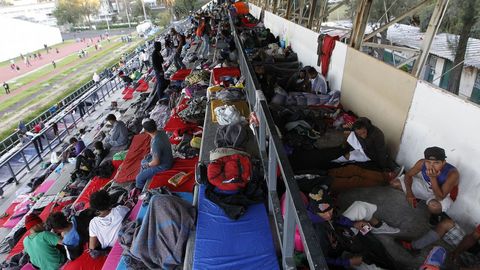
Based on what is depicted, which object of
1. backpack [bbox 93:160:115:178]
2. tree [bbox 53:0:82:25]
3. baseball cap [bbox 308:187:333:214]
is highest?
baseball cap [bbox 308:187:333:214]

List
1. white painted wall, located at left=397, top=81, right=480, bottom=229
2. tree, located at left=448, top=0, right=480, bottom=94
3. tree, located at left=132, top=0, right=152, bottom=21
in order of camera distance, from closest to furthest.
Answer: white painted wall, located at left=397, top=81, right=480, bottom=229
tree, located at left=448, top=0, right=480, bottom=94
tree, located at left=132, top=0, right=152, bottom=21

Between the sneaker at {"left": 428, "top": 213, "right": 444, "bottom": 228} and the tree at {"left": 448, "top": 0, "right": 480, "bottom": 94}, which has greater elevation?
the tree at {"left": 448, "top": 0, "right": 480, "bottom": 94}

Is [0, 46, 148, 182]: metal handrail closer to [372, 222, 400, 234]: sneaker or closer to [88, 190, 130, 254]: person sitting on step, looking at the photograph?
[88, 190, 130, 254]: person sitting on step

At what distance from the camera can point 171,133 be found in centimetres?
685

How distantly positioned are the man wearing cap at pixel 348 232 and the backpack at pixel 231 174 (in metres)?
0.89

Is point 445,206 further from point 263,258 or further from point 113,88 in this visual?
point 113,88

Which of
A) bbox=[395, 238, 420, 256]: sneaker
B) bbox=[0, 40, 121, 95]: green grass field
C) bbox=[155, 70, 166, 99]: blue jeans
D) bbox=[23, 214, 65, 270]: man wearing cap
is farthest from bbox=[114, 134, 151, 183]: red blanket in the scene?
bbox=[0, 40, 121, 95]: green grass field

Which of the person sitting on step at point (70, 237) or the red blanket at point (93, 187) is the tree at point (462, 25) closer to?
the person sitting on step at point (70, 237)

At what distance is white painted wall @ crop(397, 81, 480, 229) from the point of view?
11.5 feet

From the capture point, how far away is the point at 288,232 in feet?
7.68

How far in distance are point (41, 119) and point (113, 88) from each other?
5.02 meters

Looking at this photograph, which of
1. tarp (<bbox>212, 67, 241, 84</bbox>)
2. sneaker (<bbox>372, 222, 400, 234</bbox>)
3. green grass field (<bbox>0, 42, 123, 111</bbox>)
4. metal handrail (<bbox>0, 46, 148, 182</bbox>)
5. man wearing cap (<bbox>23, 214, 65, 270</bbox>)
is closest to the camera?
sneaker (<bbox>372, 222, 400, 234</bbox>)

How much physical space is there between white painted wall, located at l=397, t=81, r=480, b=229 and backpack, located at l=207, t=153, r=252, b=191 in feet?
8.44

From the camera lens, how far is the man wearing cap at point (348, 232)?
3.07m
